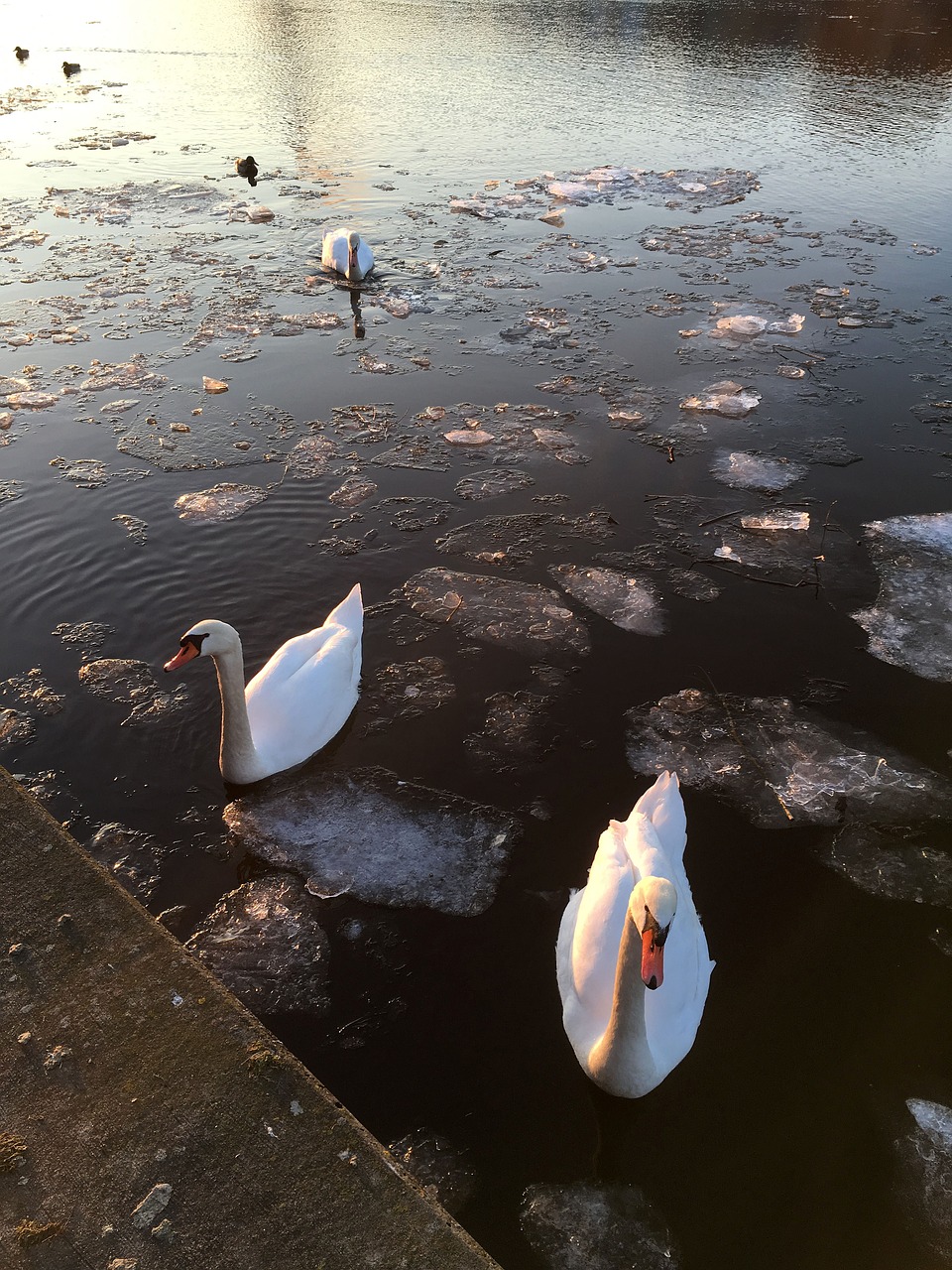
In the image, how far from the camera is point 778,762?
18.3ft

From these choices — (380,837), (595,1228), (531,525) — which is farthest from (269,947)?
(531,525)

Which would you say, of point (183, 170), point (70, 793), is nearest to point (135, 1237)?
point (70, 793)

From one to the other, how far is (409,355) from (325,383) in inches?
45.9

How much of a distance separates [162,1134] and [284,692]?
2.97 meters

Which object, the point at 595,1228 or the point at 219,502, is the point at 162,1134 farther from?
the point at 219,502

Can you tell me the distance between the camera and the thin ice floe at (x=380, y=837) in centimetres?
483

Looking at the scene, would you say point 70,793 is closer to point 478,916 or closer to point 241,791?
point 241,791

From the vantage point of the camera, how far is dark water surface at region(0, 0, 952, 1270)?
4008mm

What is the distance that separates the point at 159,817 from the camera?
17.3ft

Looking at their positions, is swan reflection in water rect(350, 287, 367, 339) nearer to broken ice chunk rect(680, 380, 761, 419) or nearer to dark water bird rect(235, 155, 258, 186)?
broken ice chunk rect(680, 380, 761, 419)

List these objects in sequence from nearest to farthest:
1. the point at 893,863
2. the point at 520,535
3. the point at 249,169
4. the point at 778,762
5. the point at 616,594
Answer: the point at 893,863 → the point at 778,762 → the point at 616,594 → the point at 520,535 → the point at 249,169

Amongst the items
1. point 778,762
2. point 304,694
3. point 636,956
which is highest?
point 636,956

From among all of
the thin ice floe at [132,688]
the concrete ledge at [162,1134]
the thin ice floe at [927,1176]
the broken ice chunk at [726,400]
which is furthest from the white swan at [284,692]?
the broken ice chunk at [726,400]

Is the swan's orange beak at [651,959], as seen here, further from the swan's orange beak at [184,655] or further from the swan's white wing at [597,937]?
the swan's orange beak at [184,655]
